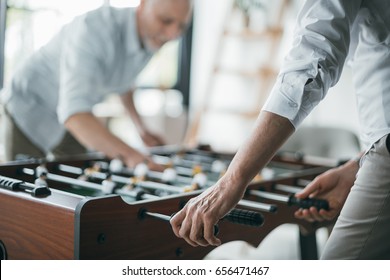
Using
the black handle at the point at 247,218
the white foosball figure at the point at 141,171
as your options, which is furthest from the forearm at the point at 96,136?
the black handle at the point at 247,218

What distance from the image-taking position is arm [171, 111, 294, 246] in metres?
1.10

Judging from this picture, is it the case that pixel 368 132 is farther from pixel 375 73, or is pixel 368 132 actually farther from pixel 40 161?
pixel 40 161

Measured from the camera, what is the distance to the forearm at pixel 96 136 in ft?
6.98

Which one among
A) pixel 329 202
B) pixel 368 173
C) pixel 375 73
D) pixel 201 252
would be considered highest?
pixel 375 73

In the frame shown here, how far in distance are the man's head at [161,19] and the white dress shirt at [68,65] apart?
0.15ft

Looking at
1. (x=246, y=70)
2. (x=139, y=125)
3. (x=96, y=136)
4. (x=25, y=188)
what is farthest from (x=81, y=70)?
(x=246, y=70)

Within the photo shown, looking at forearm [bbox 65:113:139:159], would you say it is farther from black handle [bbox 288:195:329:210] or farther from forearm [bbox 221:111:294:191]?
forearm [bbox 221:111:294:191]

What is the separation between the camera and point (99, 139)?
2.15 metres

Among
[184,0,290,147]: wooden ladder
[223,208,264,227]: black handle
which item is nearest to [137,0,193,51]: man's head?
[223,208,264,227]: black handle

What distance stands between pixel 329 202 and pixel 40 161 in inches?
44.2

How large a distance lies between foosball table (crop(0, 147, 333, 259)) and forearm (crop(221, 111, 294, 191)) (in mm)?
151

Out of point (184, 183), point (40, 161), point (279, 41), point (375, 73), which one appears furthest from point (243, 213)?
point (279, 41)

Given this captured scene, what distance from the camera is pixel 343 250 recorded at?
1.17m

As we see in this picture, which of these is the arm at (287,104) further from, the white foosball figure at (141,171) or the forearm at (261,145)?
the white foosball figure at (141,171)
